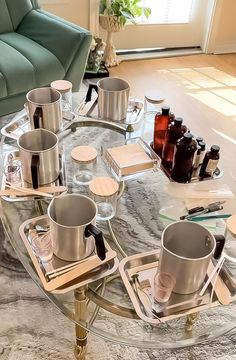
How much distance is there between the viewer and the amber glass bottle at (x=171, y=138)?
1.45m

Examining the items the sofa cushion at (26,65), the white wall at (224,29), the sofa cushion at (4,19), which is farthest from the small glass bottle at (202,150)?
the white wall at (224,29)

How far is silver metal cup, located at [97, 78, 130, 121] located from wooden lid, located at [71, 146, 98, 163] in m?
0.23

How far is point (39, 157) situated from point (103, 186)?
0.67 feet

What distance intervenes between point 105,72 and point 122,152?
170 cm

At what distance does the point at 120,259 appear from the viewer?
3.75 feet

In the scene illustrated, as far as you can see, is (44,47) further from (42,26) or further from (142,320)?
(142,320)

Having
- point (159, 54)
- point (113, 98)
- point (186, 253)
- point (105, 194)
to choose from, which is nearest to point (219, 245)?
point (186, 253)

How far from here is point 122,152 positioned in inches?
58.8

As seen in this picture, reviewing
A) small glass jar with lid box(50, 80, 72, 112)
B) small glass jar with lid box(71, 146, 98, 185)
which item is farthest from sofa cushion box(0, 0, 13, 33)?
small glass jar with lid box(71, 146, 98, 185)

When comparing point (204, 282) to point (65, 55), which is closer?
point (204, 282)

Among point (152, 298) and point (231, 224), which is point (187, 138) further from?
point (152, 298)

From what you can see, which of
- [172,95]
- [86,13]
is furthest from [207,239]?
[86,13]

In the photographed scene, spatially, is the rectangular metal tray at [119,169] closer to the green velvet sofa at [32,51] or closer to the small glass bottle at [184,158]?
the small glass bottle at [184,158]

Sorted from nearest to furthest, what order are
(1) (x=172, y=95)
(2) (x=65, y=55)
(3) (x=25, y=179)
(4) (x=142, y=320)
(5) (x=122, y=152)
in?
(4) (x=142, y=320) < (3) (x=25, y=179) < (5) (x=122, y=152) < (2) (x=65, y=55) < (1) (x=172, y=95)
